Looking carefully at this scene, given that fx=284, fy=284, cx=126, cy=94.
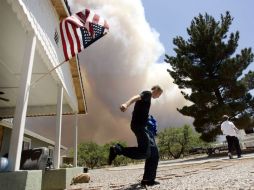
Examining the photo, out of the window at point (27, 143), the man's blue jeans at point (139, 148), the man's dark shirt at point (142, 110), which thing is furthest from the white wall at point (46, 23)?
the window at point (27, 143)

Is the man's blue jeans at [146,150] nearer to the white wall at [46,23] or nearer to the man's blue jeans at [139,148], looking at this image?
the man's blue jeans at [139,148]

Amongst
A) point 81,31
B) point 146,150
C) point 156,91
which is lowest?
point 146,150

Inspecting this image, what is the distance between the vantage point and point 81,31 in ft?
21.4

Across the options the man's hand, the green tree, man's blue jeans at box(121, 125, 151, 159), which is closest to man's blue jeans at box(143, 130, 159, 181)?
man's blue jeans at box(121, 125, 151, 159)

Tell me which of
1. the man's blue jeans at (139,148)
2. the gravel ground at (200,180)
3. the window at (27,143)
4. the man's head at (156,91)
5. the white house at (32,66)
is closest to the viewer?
the gravel ground at (200,180)

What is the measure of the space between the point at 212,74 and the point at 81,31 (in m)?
19.7

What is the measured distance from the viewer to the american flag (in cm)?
639

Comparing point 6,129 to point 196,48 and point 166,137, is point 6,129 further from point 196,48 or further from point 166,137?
point 166,137

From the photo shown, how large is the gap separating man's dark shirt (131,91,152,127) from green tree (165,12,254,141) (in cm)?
1914

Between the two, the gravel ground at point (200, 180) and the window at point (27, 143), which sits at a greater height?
the window at point (27, 143)

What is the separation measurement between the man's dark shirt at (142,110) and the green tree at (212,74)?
753 inches

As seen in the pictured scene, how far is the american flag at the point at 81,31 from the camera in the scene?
6.39 meters

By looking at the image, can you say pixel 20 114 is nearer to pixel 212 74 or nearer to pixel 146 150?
pixel 146 150

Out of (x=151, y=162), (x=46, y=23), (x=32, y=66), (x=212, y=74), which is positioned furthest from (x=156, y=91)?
(x=212, y=74)
